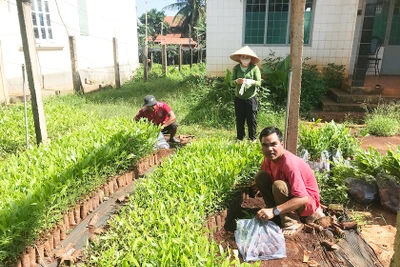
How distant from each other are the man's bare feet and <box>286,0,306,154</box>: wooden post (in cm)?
113

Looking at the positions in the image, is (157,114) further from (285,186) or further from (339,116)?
(339,116)

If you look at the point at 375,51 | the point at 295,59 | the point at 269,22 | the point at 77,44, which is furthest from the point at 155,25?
the point at 295,59

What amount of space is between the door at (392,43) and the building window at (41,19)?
1137 centimetres

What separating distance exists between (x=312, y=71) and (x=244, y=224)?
7098 mm

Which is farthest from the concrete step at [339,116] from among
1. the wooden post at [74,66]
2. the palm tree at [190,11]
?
the palm tree at [190,11]

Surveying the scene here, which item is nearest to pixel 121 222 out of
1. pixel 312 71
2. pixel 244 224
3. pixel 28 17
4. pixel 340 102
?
pixel 244 224

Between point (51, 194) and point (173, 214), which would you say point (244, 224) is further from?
point (51, 194)

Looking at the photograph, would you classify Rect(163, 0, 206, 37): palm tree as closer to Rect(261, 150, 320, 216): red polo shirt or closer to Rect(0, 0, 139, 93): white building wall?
Rect(0, 0, 139, 93): white building wall

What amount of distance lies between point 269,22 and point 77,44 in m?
7.55

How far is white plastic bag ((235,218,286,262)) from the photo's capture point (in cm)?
283

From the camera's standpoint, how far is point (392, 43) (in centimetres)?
981

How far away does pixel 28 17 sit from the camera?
4457 mm

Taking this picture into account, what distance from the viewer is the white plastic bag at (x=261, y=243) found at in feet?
9.29

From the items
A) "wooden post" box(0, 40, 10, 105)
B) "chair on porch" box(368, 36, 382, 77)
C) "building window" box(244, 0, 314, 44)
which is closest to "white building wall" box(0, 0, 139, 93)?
"wooden post" box(0, 40, 10, 105)
